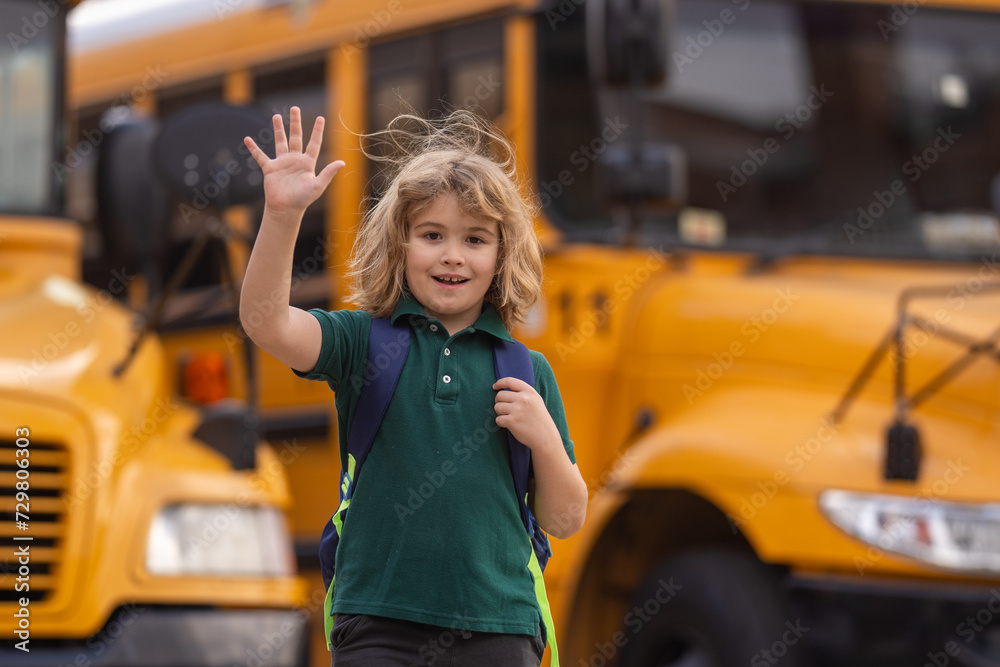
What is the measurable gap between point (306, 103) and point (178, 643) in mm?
2349

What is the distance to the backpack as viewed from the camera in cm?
178

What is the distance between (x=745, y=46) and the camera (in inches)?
164

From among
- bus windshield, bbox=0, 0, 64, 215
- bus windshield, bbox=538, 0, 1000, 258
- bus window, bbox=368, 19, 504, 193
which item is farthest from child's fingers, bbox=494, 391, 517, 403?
bus windshield, bbox=0, 0, 64, 215

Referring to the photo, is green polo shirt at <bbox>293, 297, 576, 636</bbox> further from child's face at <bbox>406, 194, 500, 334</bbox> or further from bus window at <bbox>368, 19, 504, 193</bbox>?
bus window at <bbox>368, 19, 504, 193</bbox>

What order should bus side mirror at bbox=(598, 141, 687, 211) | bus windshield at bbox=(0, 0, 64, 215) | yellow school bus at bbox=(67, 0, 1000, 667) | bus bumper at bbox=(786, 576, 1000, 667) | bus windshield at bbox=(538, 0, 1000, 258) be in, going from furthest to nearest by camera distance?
bus windshield at bbox=(0, 0, 64, 215) → bus windshield at bbox=(538, 0, 1000, 258) → bus side mirror at bbox=(598, 141, 687, 211) → yellow school bus at bbox=(67, 0, 1000, 667) → bus bumper at bbox=(786, 576, 1000, 667)

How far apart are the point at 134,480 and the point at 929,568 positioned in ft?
6.54

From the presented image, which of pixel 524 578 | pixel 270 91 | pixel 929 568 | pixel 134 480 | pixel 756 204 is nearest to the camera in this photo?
pixel 524 578

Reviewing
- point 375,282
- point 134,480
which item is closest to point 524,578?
point 375,282

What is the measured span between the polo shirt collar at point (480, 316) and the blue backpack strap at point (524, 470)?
2cm

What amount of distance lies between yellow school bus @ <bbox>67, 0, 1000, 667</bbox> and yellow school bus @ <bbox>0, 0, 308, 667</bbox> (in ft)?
1.20

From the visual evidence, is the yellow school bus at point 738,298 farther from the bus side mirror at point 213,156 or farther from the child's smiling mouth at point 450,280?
the child's smiling mouth at point 450,280

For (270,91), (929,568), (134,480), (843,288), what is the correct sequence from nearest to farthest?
(929,568)
(134,480)
(843,288)
(270,91)

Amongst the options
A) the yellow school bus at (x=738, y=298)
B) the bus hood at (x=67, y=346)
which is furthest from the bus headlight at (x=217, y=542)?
the yellow school bus at (x=738, y=298)

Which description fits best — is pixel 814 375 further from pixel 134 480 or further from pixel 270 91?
pixel 270 91
